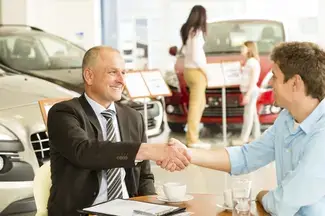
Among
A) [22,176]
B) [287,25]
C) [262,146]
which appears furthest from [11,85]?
→ [287,25]

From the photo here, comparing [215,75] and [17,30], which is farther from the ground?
[17,30]

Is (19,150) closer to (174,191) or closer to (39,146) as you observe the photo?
(39,146)

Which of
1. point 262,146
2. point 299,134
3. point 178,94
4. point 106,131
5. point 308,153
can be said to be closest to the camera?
point 308,153

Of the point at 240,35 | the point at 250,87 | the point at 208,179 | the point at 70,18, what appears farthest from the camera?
the point at 70,18

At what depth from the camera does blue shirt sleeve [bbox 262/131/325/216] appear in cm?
200

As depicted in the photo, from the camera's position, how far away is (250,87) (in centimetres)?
761

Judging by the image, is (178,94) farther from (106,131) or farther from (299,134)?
(299,134)

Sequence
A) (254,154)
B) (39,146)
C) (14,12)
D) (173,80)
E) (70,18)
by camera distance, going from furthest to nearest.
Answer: (70,18) → (14,12) → (173,80) → (39,146) → (254,154)

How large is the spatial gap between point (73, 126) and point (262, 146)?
29.9 inches

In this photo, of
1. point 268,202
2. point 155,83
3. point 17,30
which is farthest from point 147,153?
point 17,30

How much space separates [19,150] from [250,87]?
4.10 m

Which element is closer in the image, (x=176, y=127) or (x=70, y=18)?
(x=176, y=127)

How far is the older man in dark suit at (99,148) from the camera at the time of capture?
2361mm

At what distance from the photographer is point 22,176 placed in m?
4.01
